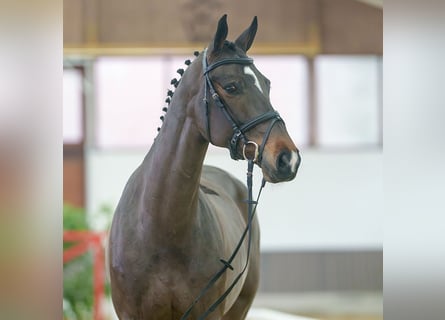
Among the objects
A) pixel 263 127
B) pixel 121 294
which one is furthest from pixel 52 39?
pixel 121 294

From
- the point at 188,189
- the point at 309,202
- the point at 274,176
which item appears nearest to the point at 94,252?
the point at 309,202

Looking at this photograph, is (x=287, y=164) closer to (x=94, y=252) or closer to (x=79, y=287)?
(x=94, y=252)

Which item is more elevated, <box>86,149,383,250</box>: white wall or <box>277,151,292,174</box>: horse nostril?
<box>277,151,292,174</box>: horse nostril

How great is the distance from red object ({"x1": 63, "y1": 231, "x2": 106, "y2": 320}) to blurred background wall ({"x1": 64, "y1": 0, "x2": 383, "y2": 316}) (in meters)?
1.05

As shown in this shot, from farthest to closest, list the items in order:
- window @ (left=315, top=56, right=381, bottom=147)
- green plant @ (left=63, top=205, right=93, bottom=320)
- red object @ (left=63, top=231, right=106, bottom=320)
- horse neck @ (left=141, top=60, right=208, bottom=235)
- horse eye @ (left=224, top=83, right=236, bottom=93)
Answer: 1. window @ (left=315, top=56, right=381, bottom=147)
2. green plant @ (left=63, top=205, right=93, bottom=320)
3. red object @ (left=63, top=231, right=106, bottom=320)
4. horse neck @ (left=141, top=60, right=208, bottom=235)
5. horse eye @ (left=224, top=83, right=236, bottom=93)

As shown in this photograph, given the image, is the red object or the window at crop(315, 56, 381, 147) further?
the window at crop(315, 56, 381, 147)

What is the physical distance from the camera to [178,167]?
1.52 m

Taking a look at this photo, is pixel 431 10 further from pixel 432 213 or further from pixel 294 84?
pixel 294 84

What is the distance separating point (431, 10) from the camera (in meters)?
0.92

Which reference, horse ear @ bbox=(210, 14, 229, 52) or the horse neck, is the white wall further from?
horse ear @ bbox=(210, 14, 229, 52)

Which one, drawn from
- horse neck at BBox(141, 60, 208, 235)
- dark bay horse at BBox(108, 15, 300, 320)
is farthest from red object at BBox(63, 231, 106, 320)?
horse neck at BBox(141, 60, 208, 235)

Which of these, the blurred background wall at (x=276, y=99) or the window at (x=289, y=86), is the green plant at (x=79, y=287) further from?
the window at (x=289, y=86)

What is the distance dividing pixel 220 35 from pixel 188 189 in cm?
31

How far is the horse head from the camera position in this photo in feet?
4.40
